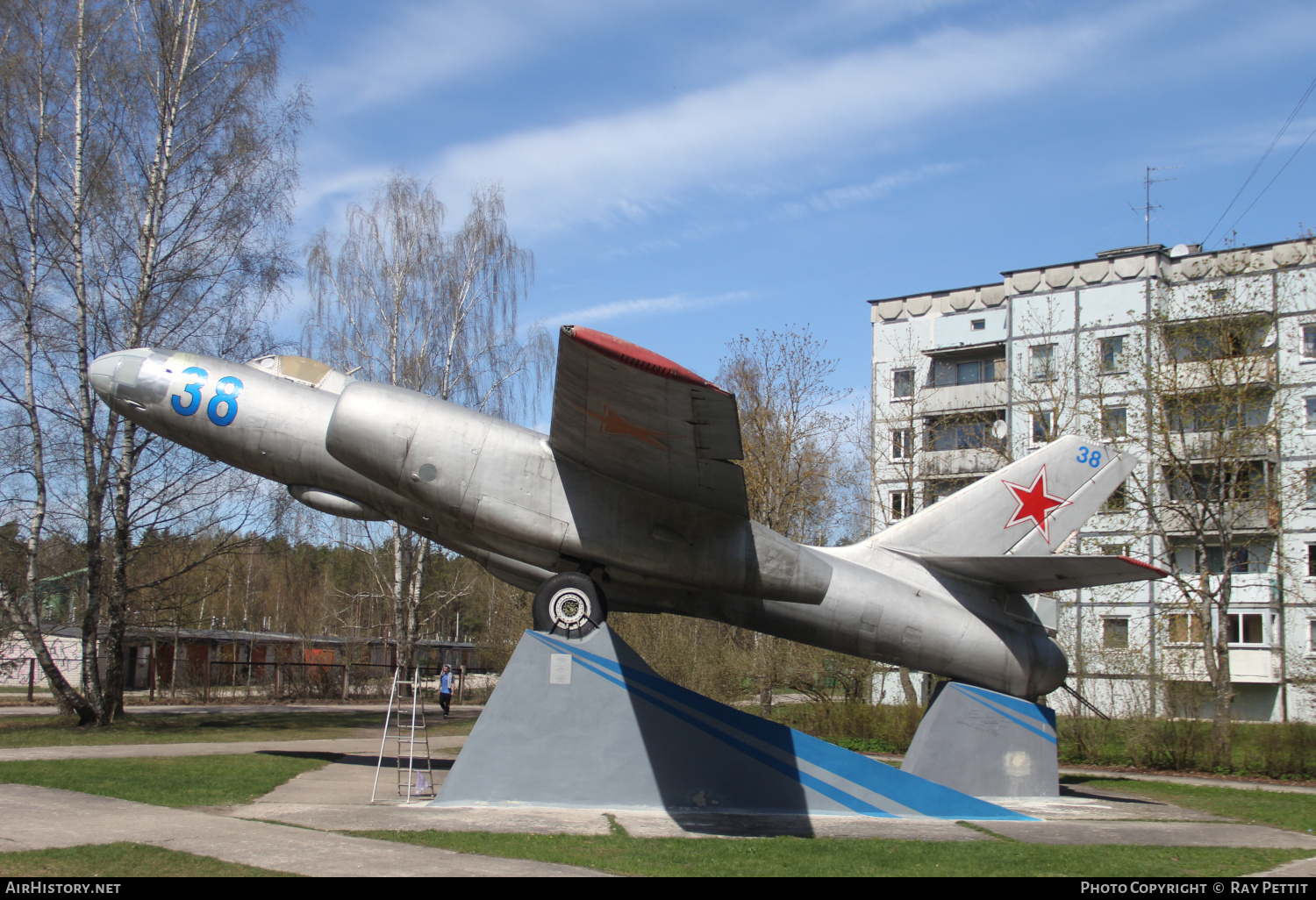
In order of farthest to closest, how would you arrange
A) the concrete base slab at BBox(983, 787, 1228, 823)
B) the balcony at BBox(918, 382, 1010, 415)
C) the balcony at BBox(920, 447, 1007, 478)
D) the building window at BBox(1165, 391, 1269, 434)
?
the balcony at BBox(918, 382, 1010, 415), the balcony at BBox(920, 447, 1007, 478), the building window at BBox(1165, 391, 1269, 434), the concrete base slab at BBox(983, 787, 1228, 823)

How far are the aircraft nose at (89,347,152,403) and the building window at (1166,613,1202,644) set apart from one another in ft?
64.0

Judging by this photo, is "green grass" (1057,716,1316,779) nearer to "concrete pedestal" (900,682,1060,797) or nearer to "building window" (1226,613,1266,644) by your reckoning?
"concrete pedestal" (900,682,1060,797)

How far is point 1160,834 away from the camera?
951cm

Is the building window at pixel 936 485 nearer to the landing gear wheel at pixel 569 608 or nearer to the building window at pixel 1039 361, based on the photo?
the building window at pixel 1039 361

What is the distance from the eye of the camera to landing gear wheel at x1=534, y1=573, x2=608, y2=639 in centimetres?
959

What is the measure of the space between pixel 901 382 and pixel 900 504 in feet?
19.5

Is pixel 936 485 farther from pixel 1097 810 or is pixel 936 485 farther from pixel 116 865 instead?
pixel 116 865

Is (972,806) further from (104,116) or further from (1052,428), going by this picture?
(104,116)

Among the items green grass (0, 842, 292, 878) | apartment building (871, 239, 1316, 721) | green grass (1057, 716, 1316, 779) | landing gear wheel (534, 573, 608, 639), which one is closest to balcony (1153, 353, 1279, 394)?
apartment building (871, 239, 1316, 721)

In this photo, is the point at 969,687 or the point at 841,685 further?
the point at 841,685

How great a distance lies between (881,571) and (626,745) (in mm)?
3675

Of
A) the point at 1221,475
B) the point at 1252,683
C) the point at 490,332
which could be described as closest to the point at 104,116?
the point at 490,332

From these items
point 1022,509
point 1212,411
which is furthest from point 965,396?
point 1022,509

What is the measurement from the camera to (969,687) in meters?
11.2
